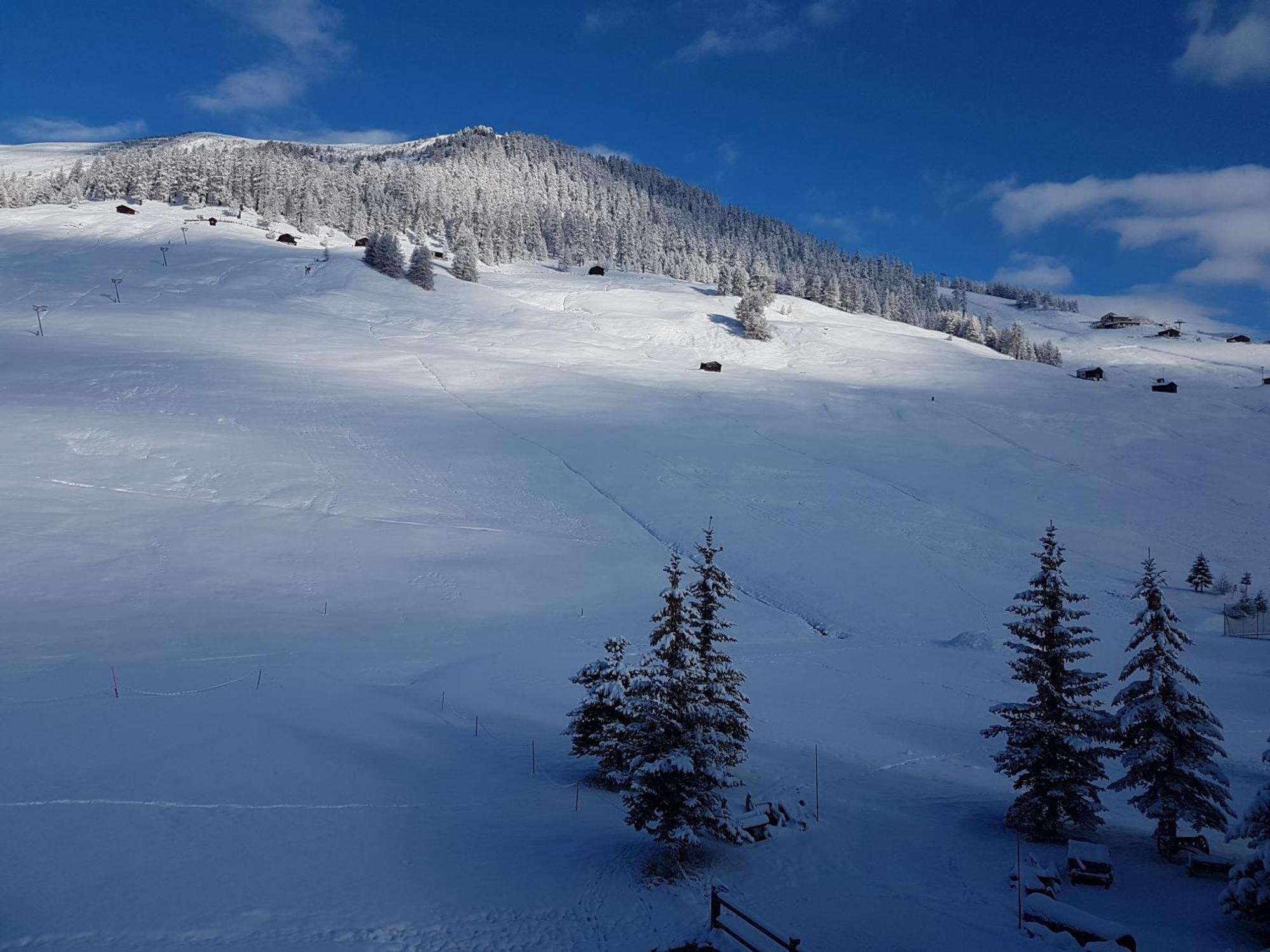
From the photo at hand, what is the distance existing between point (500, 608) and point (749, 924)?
700 inches

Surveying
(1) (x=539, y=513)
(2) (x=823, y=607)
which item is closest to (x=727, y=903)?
(2) (x=823, y=607)

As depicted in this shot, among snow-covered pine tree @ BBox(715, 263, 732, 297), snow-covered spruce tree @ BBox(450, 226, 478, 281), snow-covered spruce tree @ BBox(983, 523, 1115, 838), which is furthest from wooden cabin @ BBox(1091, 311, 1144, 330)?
snow-covered spruce tree @ BBox(983, 523, 1115, 838)

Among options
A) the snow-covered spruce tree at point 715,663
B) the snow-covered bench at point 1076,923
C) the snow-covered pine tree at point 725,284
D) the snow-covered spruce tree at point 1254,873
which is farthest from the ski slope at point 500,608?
the snow-covered pine tree at point 725,284

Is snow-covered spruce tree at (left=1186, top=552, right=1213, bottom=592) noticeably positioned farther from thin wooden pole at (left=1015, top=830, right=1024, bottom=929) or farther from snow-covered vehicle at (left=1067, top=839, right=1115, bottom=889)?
snow-covered vehicle at (left=1067, top=839, right=1115, bottom=889)

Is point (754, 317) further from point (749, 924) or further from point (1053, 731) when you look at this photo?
point (749, 924)

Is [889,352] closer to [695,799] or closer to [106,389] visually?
[106,389]

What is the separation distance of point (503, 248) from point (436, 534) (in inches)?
4415

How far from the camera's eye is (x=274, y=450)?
125 feet

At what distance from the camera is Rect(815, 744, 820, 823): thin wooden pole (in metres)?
14.5

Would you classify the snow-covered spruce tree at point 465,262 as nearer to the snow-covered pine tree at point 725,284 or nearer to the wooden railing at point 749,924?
the snow-covered pine tree at point 725,284

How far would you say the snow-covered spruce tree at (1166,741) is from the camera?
12.9 m

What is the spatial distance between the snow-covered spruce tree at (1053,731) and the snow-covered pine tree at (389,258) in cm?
9259

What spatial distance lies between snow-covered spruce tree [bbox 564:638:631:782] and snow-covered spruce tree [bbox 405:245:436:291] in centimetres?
8473

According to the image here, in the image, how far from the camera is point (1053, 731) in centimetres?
1388
